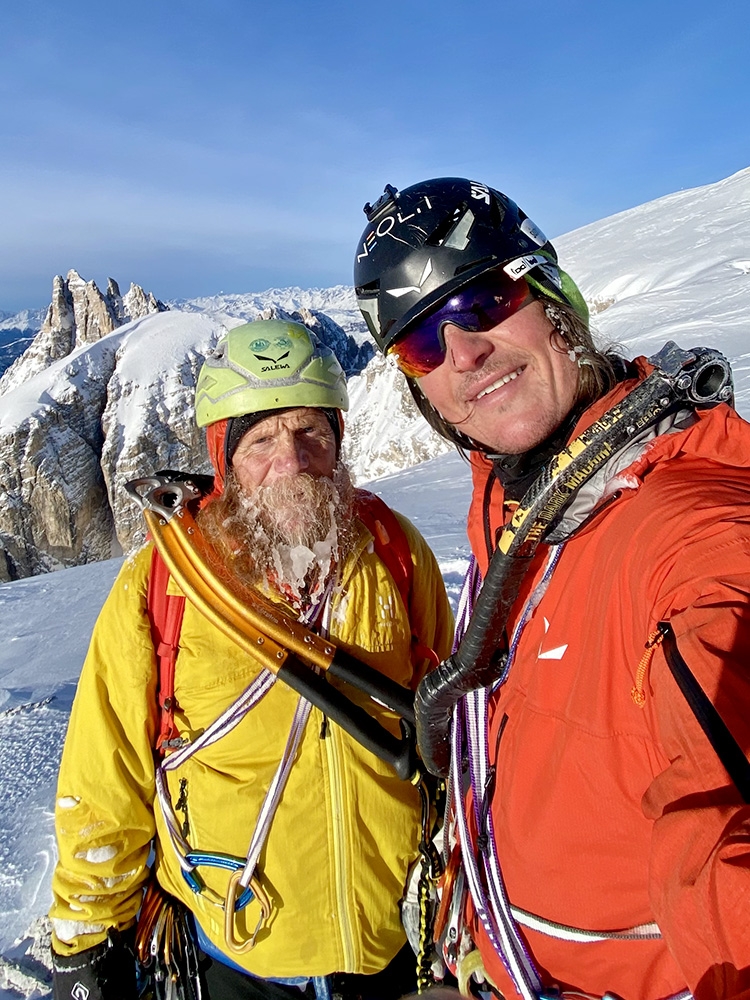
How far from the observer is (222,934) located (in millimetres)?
2090

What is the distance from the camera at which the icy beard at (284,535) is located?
241cm

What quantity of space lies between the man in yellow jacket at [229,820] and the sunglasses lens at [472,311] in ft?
3.27

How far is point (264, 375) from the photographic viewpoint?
2539mm

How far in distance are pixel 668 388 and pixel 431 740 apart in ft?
4.63

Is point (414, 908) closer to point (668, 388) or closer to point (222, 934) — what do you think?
point (222, 934)

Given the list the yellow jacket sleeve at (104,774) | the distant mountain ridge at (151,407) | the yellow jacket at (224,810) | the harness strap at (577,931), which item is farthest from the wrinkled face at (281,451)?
the distant mountain ridge at (151,407)

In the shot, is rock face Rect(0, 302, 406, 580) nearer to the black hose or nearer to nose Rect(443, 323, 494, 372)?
nose Rect(443, 323, 494, 372)

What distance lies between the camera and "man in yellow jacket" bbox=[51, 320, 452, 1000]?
2047 mm

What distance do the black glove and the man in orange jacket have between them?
1.24m

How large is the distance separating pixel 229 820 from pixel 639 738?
1558 millimetres

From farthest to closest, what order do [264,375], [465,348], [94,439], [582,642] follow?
[94,439], [264,375], [465,348], [582,642]

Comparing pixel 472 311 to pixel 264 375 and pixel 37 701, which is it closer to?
pixel 264 375

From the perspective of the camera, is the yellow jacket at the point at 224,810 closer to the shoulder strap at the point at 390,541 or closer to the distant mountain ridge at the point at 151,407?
the shoulder strap at the point at 390,541

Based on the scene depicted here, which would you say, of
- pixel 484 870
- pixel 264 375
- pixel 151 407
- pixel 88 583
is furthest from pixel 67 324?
pixel 484 870
